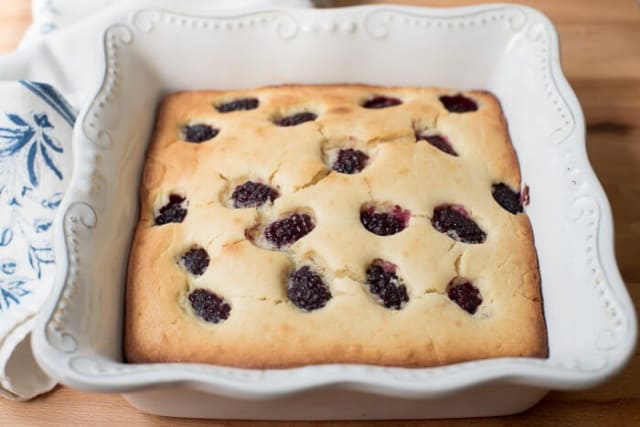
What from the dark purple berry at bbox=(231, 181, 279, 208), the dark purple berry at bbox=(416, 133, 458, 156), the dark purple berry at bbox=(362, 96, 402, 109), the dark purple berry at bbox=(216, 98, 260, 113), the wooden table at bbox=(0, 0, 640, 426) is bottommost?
the wooden table at bbox=(0, 0, 640, 426)

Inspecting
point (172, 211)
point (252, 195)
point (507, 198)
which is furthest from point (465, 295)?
point (172, 211)

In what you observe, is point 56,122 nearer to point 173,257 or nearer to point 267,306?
point 173,257

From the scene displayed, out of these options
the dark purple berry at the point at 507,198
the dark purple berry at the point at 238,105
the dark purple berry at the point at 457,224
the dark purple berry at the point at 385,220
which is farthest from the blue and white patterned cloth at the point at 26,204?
the dark purple berry at the point at 507,198

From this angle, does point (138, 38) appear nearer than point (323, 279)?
No

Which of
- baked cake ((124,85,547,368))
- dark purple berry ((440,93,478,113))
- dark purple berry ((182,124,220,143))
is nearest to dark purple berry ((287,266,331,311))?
baked cake ((124,85,547,368))

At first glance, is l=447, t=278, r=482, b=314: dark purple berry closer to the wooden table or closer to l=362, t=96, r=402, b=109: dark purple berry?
the wooden table

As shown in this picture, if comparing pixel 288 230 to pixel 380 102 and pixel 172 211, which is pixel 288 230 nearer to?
pixel 172 211

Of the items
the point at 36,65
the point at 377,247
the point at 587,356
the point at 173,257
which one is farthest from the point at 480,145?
the point at 36,65
